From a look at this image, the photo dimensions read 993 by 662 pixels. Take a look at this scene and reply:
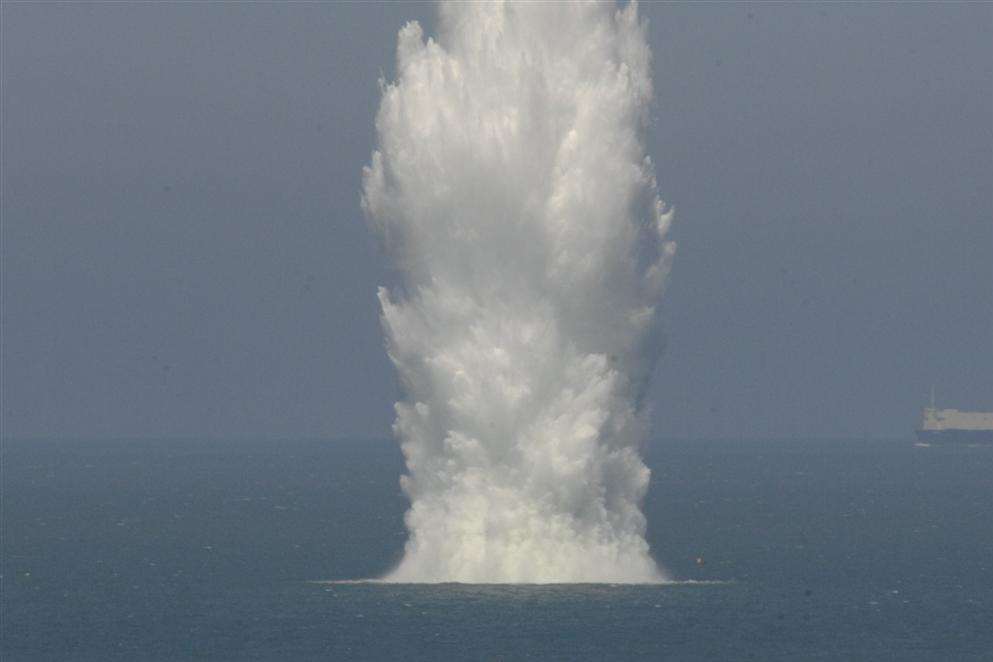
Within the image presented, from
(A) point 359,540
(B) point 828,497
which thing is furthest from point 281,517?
(B) point 828,497

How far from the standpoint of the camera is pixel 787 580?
95.3 meters

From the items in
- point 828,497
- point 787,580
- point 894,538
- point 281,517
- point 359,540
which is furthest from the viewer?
point 828,497

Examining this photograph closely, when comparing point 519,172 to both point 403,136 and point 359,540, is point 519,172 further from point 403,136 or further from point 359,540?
point 359,540

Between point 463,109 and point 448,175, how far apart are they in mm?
2419

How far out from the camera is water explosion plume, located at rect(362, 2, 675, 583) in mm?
73625

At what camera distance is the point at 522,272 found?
74.1 metres

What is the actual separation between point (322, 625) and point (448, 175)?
16862mm

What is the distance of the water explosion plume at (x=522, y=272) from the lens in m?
73.6

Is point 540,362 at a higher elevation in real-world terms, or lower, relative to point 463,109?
lower

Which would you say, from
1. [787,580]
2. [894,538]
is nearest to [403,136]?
[787,580]

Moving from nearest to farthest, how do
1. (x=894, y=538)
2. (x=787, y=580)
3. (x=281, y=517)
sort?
(x=787, y=580), (x=894, y=538), (x=281, y=517)

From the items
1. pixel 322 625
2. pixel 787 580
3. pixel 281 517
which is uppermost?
pixel 281 517

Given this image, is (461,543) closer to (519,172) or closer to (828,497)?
(519,172)

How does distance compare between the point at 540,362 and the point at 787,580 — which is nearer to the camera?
the point at 540,362
